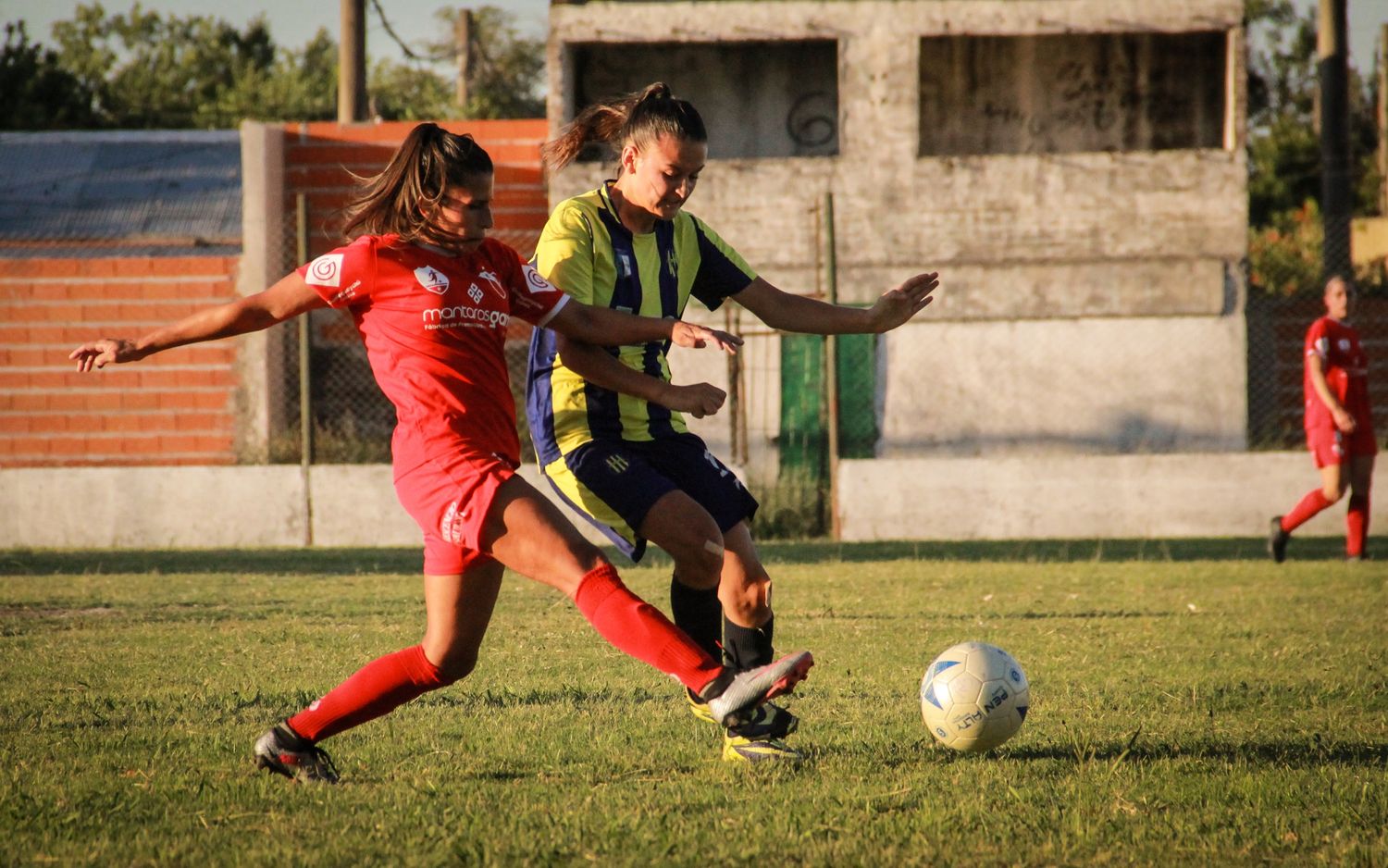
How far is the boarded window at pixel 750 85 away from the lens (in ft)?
67.1

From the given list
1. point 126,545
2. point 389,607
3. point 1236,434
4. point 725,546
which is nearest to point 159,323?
point 126,545

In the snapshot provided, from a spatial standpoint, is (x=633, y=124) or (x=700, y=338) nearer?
(x=700, y=338)

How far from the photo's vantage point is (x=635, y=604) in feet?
12.8

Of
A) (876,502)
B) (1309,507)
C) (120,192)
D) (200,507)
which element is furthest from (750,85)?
(1309,507)

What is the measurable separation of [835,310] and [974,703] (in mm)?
1469

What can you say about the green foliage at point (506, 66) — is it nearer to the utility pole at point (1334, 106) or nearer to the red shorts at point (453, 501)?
the utility pole at point (1334, 106)

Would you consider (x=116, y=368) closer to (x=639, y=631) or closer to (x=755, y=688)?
(x=639, y=631)

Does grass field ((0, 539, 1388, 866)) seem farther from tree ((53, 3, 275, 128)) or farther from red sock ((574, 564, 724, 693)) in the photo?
tree ((53, 3, 275, 128))

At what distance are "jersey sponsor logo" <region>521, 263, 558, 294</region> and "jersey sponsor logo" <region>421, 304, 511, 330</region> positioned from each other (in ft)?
0.62

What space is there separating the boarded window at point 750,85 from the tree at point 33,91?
19.7 metres

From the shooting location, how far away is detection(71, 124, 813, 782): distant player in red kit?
386 centimetres

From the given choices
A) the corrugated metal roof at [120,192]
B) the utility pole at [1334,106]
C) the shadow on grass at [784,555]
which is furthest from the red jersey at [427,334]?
the utility pole at [1334,106]

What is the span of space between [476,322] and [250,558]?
347 inches

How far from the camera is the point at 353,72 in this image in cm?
2172
